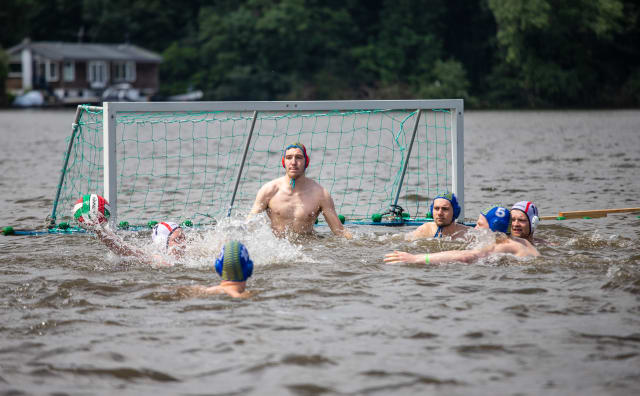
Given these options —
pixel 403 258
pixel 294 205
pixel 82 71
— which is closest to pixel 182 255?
pixel 294 205

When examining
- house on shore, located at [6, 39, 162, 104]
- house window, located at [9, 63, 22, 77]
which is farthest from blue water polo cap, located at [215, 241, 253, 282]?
house window, located at [9, 63, 22, 77]

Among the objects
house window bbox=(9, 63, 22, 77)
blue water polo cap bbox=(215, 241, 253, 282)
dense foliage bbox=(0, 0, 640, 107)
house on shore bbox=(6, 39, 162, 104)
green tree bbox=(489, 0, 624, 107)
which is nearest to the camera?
blue water polo cap bbox=(215, 241, 253, 282)

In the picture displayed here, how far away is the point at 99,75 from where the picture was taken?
73.4 metres

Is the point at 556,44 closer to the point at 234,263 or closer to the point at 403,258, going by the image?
the point at 403,258

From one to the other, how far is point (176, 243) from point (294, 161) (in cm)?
206

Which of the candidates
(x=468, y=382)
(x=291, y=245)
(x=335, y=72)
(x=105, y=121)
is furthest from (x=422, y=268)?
(x=335, y=72)

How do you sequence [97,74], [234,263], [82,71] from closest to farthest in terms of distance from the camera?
[234,263] → [82,71] → [97,74]

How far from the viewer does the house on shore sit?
230 ft

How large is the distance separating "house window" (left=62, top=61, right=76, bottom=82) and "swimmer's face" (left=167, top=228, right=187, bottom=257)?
2635 inches

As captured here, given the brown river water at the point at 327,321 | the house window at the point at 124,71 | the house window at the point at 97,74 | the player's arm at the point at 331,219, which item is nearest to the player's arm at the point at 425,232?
the brown river water at the point at 327,321

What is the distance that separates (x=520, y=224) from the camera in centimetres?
880

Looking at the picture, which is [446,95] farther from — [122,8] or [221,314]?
[221,314]

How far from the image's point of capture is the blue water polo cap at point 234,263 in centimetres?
672

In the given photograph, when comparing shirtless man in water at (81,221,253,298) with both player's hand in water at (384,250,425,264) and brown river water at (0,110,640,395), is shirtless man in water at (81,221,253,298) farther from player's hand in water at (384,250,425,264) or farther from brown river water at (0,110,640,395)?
player's hand in water at (384,250,425,264)
